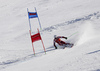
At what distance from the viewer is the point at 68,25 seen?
1497cm

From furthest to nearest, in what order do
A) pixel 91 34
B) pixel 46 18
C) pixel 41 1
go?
pixel 41 1
pixel 46 18
pixel 91 34

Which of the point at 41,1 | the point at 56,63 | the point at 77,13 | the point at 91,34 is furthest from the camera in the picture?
the point at 41,1

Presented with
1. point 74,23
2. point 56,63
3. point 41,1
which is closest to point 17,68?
point 56,63

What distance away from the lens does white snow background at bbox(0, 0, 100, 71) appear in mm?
7605

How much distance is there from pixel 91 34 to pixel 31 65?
16.8 ft

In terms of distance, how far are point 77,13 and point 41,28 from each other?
443 cm

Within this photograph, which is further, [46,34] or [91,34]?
[46,34]

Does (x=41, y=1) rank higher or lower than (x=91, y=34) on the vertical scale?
higher

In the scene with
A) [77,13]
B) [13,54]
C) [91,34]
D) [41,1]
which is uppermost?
[41,1]

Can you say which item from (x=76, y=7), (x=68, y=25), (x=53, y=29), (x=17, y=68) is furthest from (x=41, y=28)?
(x=17, y=68)

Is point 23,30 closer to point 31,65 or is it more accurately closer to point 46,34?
point 46,34

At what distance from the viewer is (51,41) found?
41.4 ft

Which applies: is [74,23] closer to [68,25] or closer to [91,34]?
[68,25]

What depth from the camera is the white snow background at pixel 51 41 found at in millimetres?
7605
